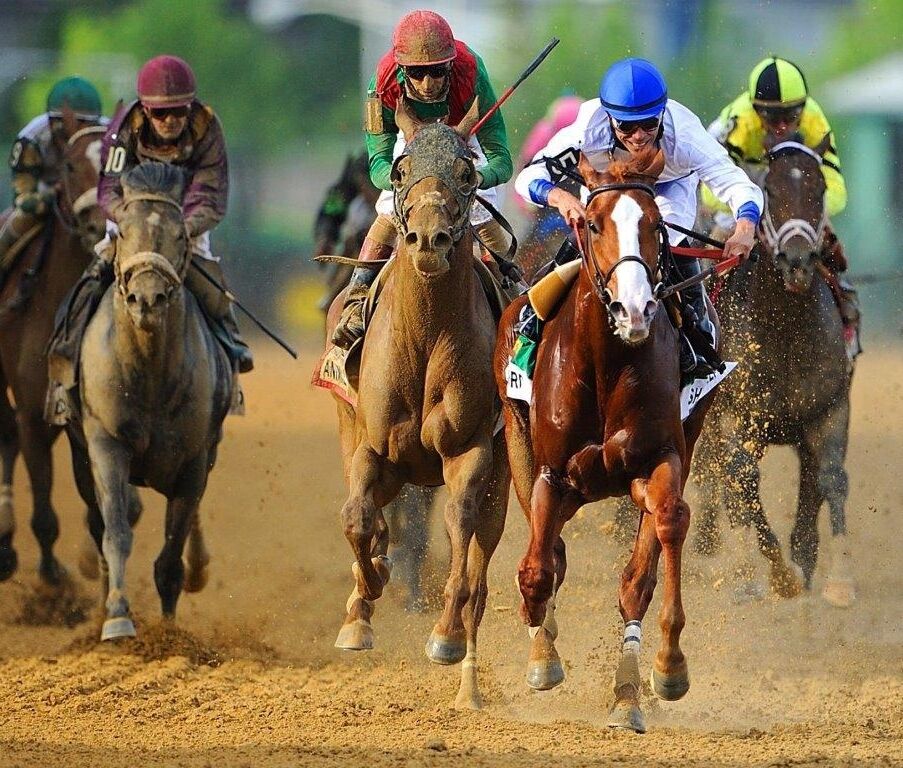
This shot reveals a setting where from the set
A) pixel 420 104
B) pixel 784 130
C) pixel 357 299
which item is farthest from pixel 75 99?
pixel 420 104

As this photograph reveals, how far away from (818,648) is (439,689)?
2026 millimetres

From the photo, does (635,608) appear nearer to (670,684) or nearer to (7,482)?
(670,684)

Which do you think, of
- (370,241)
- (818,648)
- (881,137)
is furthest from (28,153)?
(881,137)

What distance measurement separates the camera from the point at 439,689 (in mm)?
8578

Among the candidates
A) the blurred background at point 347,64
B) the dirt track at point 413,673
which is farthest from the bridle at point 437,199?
the blurred background at point 347,64

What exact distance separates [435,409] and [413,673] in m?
2.00

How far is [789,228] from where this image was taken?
9.47m

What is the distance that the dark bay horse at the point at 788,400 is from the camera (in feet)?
31.9

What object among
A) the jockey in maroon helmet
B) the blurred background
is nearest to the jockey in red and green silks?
the jockey in maroon helmet

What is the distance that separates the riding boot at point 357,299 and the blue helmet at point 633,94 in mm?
1551

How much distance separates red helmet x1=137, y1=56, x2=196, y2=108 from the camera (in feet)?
30.9

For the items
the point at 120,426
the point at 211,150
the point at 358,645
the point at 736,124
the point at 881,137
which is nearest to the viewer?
the point at 358,645

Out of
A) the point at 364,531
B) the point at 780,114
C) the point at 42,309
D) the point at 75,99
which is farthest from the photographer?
the point at 75,99

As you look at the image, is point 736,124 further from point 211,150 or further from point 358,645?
point 358,645
